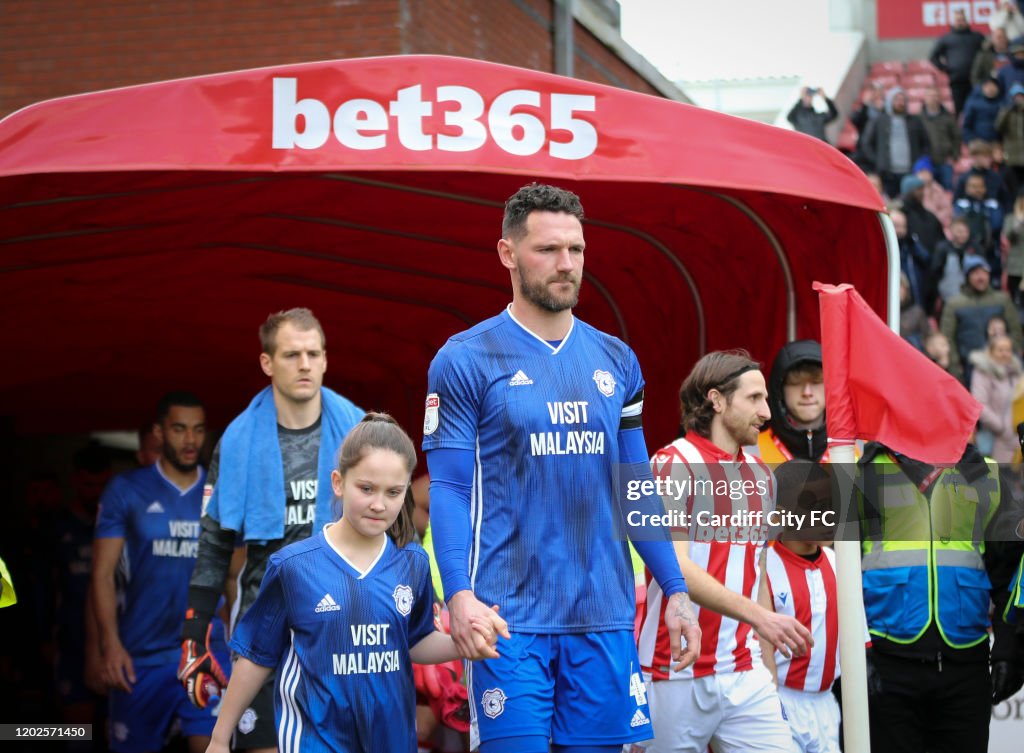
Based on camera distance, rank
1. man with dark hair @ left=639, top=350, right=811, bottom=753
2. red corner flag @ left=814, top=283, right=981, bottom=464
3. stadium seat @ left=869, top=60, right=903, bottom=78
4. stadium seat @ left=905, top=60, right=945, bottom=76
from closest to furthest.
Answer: man with dark hair @ left=639, top=350, right=811, bottom=753, red corner flag @ left=814, top=283, right=981, bottom=464, stadium seat @ left=905, top=60, right=945, bottom=76, stadium seat @ left=869, top=60, right=903, bottom=78

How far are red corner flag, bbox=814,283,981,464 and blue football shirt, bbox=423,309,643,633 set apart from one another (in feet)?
5.49

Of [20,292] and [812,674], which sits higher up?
[20,292]

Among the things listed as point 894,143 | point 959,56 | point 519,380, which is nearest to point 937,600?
point 519,380

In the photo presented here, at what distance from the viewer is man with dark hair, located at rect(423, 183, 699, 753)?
4.62 meters

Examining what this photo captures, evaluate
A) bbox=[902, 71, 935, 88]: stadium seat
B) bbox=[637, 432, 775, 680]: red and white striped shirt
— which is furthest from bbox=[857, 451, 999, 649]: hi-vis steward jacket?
bbox=[902, 71, 935, 88]: stadium seat

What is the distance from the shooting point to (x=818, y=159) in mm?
7660

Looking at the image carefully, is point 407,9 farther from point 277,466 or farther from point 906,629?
point 906,629

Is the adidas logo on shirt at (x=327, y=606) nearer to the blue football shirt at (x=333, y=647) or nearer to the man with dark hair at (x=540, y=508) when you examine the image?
the blue football shirt at (x=333, y=647)

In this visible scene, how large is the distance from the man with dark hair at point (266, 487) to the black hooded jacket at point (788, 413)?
226 centimetres

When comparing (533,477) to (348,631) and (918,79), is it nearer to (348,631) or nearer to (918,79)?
(348,631)

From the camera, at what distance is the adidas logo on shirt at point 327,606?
5.05m

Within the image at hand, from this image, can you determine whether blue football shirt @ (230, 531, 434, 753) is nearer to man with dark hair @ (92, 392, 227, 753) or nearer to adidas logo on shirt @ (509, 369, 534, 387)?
adidas logo on shirt @ (509, 369, 534, 387)

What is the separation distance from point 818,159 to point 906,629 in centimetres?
256

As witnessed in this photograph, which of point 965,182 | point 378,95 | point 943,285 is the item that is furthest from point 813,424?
point 965,182
